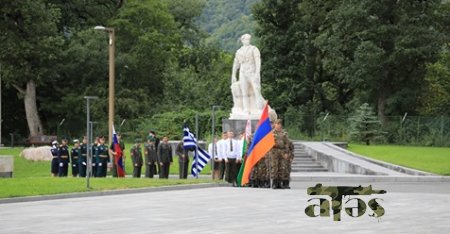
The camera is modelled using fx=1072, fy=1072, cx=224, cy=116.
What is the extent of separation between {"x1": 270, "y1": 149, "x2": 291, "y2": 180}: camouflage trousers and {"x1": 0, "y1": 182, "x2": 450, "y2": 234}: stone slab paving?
5.58 feet

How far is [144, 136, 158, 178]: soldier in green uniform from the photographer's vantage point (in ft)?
114

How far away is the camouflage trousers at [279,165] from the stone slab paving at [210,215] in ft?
5.58

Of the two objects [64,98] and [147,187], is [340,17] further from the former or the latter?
[147,187]

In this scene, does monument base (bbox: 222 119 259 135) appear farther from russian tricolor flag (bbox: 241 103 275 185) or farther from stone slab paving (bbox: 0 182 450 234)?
stone slab paving (bbox: 0 182 450 234)

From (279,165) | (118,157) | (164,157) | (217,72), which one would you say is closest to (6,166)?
(118,157)

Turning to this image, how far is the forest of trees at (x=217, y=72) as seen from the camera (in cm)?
6209

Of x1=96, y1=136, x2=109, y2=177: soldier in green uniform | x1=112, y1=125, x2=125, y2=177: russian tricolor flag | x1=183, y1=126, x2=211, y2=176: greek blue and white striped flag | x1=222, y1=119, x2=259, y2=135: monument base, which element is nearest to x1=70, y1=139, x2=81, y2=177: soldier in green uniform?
x1=96, y1=136, x2=109, y2=177: soldier in green uniform

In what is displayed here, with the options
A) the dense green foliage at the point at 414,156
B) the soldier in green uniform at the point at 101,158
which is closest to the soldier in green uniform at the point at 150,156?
the soldier in green uniform at the point at 101,158

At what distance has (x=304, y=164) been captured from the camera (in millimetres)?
42656

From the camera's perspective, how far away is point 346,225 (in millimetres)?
17547

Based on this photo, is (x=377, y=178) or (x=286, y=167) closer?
(x=286, y=167)

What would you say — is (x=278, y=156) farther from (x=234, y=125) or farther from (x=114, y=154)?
(x=234, y=125)

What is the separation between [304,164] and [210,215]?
2322 centimetres

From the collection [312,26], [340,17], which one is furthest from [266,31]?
[340,17]
